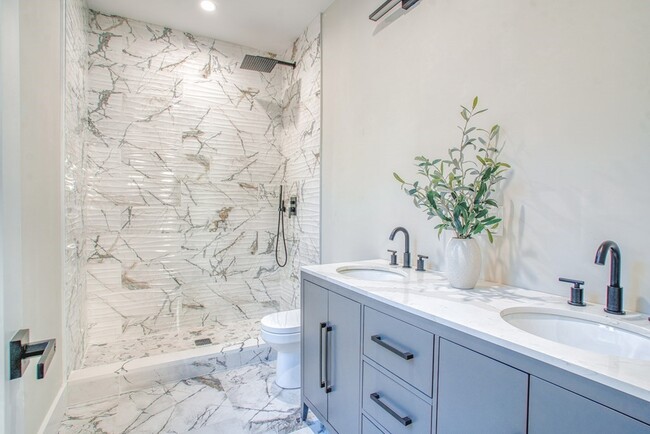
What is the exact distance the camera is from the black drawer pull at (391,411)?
1114 mm

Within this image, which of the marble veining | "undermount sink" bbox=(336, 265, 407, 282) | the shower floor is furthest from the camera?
the marble veining

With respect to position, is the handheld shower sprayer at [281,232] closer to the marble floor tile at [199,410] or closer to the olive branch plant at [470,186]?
the marble floor tile at [199,410]

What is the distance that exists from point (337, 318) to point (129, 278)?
2.26 m

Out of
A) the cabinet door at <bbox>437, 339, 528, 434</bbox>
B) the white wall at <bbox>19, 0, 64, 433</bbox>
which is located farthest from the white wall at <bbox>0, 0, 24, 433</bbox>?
the cabinet door at <bbox>437, 339, 528, 434</bbox>

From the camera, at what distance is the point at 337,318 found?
1.53m

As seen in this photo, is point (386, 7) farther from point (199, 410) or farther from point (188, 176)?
point (199, 410)

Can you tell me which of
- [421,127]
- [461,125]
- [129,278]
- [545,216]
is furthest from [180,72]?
[545,216]

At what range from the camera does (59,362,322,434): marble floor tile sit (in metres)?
1.87

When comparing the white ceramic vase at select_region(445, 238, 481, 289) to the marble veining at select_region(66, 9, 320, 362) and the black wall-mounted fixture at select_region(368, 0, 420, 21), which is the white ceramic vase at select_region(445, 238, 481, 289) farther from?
the marble veining at select_region(66, 9, 320, 362)

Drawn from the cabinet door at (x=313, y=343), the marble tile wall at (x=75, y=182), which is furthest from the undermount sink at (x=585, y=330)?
the marble tile wall at (x=75, y=182)

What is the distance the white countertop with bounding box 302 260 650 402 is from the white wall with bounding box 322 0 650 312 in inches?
5.7

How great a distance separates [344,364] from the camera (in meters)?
1.49

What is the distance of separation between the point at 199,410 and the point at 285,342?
65 cm

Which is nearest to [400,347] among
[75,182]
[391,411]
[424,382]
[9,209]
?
[424,382]
